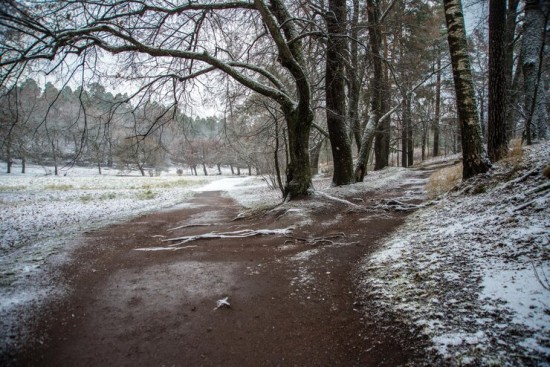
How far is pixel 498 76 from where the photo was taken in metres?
5.91

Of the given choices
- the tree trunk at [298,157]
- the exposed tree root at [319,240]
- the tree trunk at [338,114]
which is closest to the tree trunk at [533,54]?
the tree trunk at [338,114]

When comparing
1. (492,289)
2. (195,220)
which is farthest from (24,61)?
(492,289)

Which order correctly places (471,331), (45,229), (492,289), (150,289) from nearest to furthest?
(471,331) < (492,289) < (150,289) < (45,229)

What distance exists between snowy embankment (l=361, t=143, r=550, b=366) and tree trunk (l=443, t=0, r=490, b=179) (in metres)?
0.81

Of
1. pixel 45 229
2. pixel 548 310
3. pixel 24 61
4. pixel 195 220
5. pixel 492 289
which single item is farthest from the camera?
pixel 195 220

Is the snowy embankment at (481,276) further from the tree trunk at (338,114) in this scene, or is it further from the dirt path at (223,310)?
the tree trunk at (338,114)

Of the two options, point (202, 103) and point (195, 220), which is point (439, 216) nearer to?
point (195, 220)

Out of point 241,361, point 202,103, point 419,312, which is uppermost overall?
point 202,103

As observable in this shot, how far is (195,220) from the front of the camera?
348 inches

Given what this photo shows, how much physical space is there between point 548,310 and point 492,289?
1.56 feet

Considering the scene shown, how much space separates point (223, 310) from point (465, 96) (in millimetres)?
6474

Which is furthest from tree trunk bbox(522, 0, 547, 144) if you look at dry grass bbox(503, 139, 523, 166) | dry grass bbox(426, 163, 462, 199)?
dry grass bbox(503, 139, 523, 166)

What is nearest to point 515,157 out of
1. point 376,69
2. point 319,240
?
point 319,240

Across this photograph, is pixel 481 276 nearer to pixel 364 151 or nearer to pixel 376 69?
pixel 364 151
